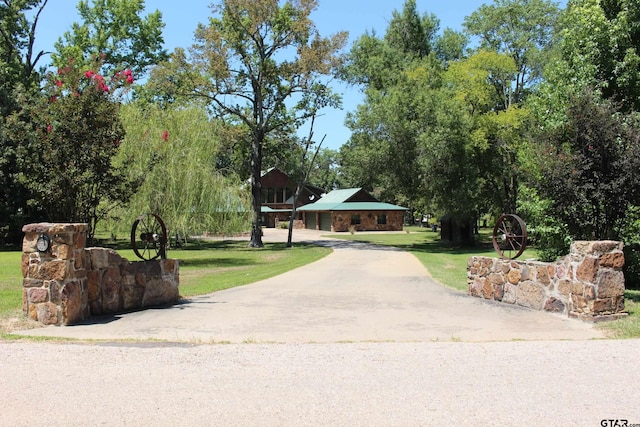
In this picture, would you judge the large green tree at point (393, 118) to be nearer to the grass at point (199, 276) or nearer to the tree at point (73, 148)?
the grass at point (199, 276)

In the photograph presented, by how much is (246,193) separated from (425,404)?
90.7ft

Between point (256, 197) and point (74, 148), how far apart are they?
2340 cm

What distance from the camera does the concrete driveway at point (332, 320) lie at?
7.71 metres

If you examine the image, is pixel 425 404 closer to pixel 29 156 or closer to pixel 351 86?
pixel 29 156

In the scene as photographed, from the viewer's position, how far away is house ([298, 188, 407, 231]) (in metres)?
54.3

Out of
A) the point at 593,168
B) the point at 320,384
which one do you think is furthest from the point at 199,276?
the point at 320,384

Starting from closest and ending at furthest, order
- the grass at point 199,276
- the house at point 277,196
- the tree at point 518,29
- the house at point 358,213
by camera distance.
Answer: the grass at point 199,276 < the tree at point 518,29 < the house at point 358,213 < the house at point 277,196

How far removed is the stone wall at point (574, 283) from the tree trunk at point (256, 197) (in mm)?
23173

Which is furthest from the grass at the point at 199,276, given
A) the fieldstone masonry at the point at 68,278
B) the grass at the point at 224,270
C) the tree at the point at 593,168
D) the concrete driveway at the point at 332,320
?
the tree at the point at 593,168

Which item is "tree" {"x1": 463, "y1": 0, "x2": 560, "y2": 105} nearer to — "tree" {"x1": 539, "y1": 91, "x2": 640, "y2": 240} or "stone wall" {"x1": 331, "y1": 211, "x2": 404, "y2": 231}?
"stone wall" {"x1": 331, "y1": 211, "x2": 404, "y2": 231}

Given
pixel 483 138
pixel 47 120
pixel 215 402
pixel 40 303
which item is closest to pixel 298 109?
pixel 483 138

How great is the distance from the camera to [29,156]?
439 inches

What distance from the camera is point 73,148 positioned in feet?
35.8

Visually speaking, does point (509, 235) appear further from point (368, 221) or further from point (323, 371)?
point (368, 221)
